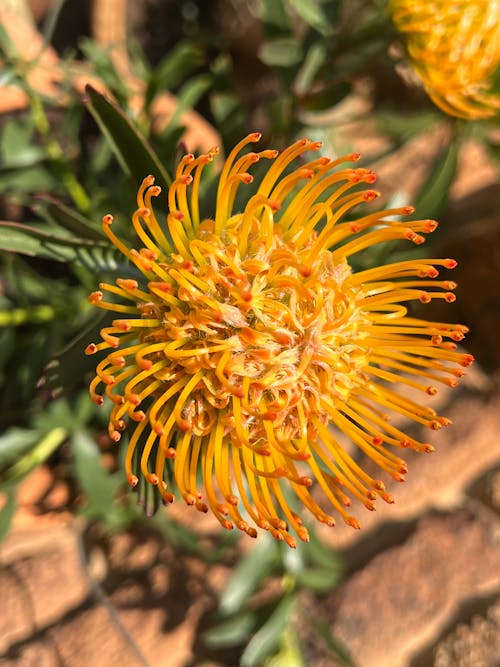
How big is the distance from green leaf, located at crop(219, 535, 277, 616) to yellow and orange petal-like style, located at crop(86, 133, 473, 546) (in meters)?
0.44

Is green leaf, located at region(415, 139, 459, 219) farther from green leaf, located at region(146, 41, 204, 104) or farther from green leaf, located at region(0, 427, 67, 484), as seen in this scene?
green leaf, located at region(0, 427, 67, 484)

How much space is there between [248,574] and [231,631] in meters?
0.09

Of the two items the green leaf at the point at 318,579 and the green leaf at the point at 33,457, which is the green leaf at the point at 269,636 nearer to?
the green leaf at the point at 318,579

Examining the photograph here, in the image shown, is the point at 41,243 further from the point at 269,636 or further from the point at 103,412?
the point at 269,636

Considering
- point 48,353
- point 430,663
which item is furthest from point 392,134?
point 430,663

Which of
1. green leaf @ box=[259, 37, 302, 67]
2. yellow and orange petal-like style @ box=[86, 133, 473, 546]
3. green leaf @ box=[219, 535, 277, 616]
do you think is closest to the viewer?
yellow and orange petal-like style @ box=[86, 133, 473, 546]

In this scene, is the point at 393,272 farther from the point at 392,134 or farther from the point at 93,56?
the point at 392,134

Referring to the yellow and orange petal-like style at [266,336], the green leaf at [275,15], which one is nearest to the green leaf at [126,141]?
the yellow and orange petal-like style at [266,336]

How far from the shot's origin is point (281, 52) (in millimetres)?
920

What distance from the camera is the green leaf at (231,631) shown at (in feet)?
Result: 3.29

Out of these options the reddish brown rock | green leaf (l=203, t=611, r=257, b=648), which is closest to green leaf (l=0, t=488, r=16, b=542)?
green leaf (l=203, t=611, r=257, b=648)

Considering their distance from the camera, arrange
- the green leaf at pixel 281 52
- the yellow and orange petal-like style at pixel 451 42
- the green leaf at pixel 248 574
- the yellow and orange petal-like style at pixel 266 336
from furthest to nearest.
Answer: the green leaf at pixel 248 574 < the green leaf at pixel 281 52 < the yellow and orange petal-like style at pixel 451 42 < the yellow and orange petal-like style at pixel 266 336

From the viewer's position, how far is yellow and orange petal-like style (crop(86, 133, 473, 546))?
0.61 meters

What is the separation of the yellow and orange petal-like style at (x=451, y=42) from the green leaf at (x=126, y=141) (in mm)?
368
